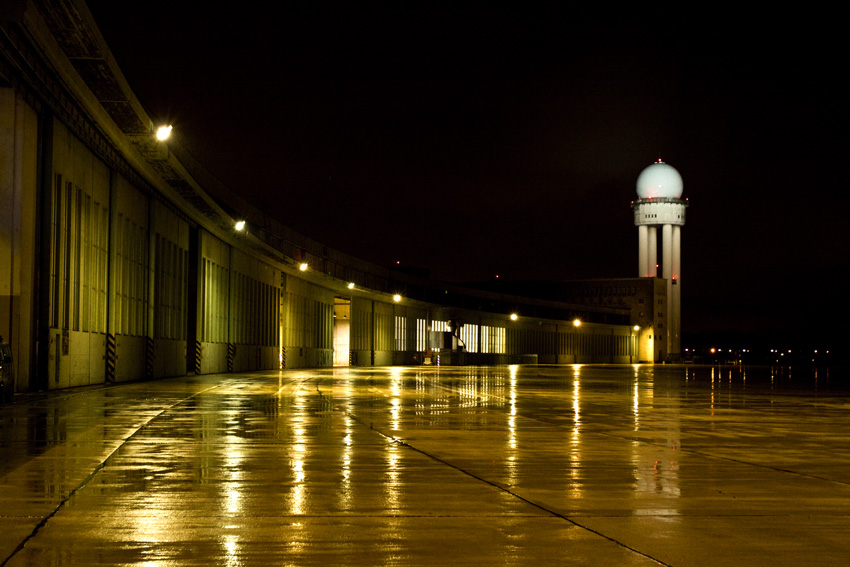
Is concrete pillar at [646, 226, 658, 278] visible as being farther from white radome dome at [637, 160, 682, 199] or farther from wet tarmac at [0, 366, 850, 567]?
wet tarmac at [0, 366, 850, 567]

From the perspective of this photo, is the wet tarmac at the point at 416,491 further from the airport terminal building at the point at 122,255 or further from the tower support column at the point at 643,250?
the tower support column at the point at 643,250

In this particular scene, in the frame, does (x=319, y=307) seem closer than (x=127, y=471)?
No

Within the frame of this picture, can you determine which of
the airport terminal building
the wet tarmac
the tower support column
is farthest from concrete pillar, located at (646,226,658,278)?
the wet tarmac

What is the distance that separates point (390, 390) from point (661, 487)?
1003 inches

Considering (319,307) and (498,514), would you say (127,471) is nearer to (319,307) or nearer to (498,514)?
(498,514)

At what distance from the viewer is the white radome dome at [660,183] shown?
170 metres

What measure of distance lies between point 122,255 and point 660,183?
137m

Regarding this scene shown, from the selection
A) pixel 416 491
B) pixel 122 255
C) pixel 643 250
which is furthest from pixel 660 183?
pixel 416 491

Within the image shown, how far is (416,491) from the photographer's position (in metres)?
10.6

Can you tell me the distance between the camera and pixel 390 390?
36.3 metres

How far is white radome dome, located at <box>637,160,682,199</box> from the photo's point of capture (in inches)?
6683

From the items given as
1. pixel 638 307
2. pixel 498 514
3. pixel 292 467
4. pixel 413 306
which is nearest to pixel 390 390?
pixel 292 467

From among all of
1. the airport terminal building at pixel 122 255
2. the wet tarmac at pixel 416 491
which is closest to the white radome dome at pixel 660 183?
the airport terminal building at pixel 122 255

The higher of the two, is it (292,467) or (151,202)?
(151,202)
